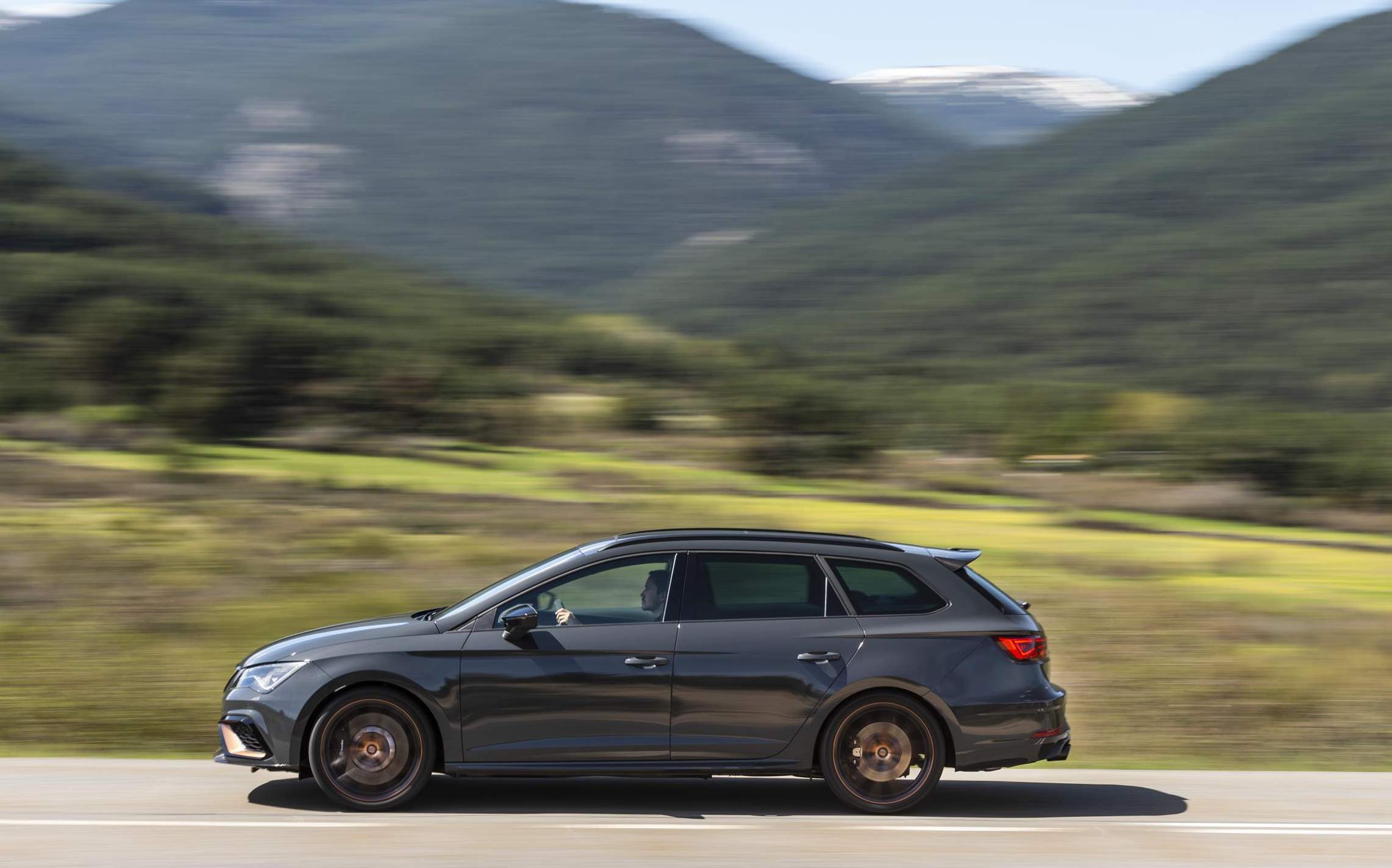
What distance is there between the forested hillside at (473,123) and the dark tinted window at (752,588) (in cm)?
8338

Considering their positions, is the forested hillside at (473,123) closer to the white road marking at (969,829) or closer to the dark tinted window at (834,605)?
the dark tinted window at (834,605)

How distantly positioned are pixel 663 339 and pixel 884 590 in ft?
221

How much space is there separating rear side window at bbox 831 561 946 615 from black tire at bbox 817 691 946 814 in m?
0.41

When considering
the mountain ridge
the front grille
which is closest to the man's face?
the front grille

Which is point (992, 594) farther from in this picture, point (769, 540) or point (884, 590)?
point (769, 540)

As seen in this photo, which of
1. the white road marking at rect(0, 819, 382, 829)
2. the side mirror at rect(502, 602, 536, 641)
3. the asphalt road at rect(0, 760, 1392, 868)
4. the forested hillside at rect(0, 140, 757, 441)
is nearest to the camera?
the asphalt road at rect(0, 760, 1392, 868)

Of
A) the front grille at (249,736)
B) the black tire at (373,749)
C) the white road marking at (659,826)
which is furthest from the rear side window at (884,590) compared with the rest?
the front grille at (249,736)

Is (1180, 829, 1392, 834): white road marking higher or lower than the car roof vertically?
lower

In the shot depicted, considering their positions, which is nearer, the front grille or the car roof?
the front grille

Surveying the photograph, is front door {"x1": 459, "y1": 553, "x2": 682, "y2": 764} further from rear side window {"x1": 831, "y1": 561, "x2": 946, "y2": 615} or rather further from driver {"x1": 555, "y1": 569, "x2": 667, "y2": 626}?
rear side window {"x1": 831, "y1": 561, "x2": 946, "y2": 615}

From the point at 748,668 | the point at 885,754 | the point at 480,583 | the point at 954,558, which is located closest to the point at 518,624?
the point at 748,668

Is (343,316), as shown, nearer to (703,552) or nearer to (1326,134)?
(703,552)

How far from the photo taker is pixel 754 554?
23.1 feet

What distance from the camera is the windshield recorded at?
22.8 feet
